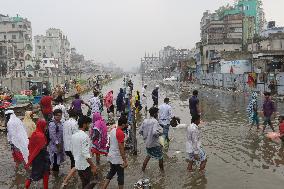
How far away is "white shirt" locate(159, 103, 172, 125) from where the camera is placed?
483 inches

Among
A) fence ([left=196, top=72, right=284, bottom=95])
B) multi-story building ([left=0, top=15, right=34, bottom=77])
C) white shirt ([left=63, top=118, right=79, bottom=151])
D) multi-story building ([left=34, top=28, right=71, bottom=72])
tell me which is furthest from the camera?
multi-story building ([left=34, top=28, right=71, bottom=72])

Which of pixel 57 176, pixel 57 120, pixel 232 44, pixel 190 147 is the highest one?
pixel 232 44

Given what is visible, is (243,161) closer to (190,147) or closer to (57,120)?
(190,147)

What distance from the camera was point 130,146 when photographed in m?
12.3

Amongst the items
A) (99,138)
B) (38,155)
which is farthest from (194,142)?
(38,155)

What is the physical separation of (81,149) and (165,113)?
17.9 ft

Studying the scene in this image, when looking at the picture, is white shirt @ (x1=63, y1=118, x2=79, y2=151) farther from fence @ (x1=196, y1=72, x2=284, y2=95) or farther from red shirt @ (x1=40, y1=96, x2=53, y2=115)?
fence @ (x1=196, y1=72, x2=284, y2=95)

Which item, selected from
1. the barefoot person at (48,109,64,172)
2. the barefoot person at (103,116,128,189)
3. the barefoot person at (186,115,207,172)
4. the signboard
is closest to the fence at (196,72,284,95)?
the signboard

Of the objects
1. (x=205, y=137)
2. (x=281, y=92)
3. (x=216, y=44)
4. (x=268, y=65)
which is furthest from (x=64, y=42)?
(x=205, y=137)

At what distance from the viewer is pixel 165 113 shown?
40.4ft

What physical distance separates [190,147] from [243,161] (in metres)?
2.29

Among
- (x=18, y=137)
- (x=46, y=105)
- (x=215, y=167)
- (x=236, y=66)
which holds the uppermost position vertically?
(x=236, y=66)

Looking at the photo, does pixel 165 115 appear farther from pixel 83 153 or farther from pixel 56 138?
pixel 83 153

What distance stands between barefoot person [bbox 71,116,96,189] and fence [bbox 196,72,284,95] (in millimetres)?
25590
